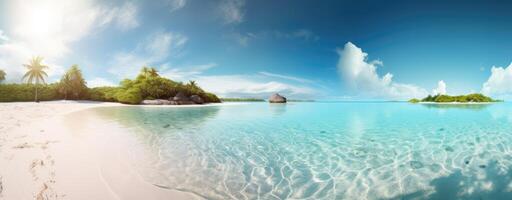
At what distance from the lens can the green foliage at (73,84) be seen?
35312 mm

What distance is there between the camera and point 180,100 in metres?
37.4

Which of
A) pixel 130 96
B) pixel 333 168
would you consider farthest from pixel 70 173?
pixel 130 96

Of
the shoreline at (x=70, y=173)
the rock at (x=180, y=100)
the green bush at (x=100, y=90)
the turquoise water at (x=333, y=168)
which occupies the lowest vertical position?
the turquoise water at (x=333, y=168)

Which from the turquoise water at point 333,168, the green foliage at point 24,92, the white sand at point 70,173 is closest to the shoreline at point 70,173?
the white sand at point 70,173

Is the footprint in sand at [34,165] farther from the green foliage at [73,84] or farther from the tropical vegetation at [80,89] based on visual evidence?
the green foliage at [73,84]

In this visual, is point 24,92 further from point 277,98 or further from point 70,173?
point 277,98

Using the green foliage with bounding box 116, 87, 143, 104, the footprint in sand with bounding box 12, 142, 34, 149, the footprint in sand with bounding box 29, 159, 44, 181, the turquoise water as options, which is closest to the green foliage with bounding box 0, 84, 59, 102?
the green foliage with bounding box 116, 87, 143, 104

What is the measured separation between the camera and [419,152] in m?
5.19

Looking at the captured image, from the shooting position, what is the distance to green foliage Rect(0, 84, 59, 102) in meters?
30.0

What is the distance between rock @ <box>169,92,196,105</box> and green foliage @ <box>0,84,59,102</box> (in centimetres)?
1889

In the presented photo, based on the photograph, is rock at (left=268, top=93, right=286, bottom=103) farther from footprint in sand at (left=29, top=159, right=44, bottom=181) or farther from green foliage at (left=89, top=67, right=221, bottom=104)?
footprint in sand at (left=29, top=159, right=44, bottom=181)

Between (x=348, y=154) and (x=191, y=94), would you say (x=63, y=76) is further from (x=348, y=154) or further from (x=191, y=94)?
(x=348, y=154)

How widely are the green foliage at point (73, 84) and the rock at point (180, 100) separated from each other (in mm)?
15632

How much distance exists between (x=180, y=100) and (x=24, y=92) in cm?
2222
